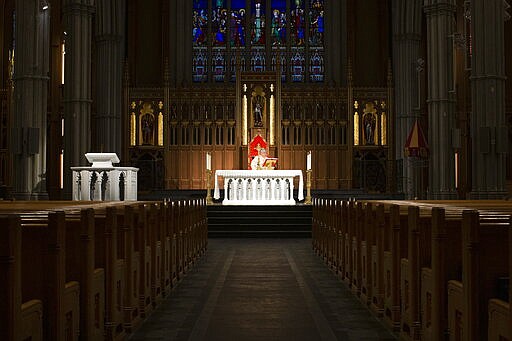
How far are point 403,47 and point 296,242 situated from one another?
12.1 meters

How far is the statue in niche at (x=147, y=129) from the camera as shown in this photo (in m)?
23.5

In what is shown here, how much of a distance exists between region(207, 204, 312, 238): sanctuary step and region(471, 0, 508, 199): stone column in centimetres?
384

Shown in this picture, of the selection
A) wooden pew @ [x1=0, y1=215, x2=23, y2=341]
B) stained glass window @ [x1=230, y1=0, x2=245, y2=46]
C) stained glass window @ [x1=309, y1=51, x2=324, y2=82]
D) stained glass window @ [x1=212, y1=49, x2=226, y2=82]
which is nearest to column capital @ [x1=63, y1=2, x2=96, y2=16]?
stained glass window @ [x1=212, y1=49, x2=226, y2=82]

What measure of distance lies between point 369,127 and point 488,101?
9.33 m

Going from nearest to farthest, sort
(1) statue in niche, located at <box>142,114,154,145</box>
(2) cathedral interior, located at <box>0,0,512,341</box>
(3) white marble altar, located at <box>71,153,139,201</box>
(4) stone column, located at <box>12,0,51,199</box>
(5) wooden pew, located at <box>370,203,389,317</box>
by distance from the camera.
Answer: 1. (2) cathedral interior, located at <box>0,0,512,341</box>
2. (5) wooden pew, located at <box>370,203,389,317</box>
3. (3) white marble altar, located at <box>71,153,139,201</box>
4. (4) stone column, located at <box>12,0,51,199</box>
5. (1) statue in niche, located at <box>142,114,154,145</box>

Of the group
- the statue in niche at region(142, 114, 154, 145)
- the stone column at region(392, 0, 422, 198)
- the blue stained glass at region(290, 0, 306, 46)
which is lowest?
the statue in niche at region(142, 114, 154, 145)

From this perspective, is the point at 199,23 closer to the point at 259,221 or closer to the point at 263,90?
the point at 263,90

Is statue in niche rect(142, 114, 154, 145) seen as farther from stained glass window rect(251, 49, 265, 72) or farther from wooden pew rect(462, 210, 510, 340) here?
wooden pew rect(462, 210, 510, 340)

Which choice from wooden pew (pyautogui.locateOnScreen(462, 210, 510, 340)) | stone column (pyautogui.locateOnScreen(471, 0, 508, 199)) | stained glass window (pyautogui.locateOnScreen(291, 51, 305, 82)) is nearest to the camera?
wooden pew (pyautogui.locateOnScreen(462, 210, 510, 340))

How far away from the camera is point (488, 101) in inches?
562

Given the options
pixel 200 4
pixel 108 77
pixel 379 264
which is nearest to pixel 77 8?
pixel 108 77

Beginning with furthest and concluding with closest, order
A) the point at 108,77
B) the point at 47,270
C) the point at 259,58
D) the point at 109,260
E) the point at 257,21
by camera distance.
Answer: the point at 257,21
the point at 259,58
the point at 108,77
the point at 109,260
the point at 47,270

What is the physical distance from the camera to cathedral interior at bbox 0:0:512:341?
413 centimetres

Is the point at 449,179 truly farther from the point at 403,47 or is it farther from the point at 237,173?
the point at 403,47
